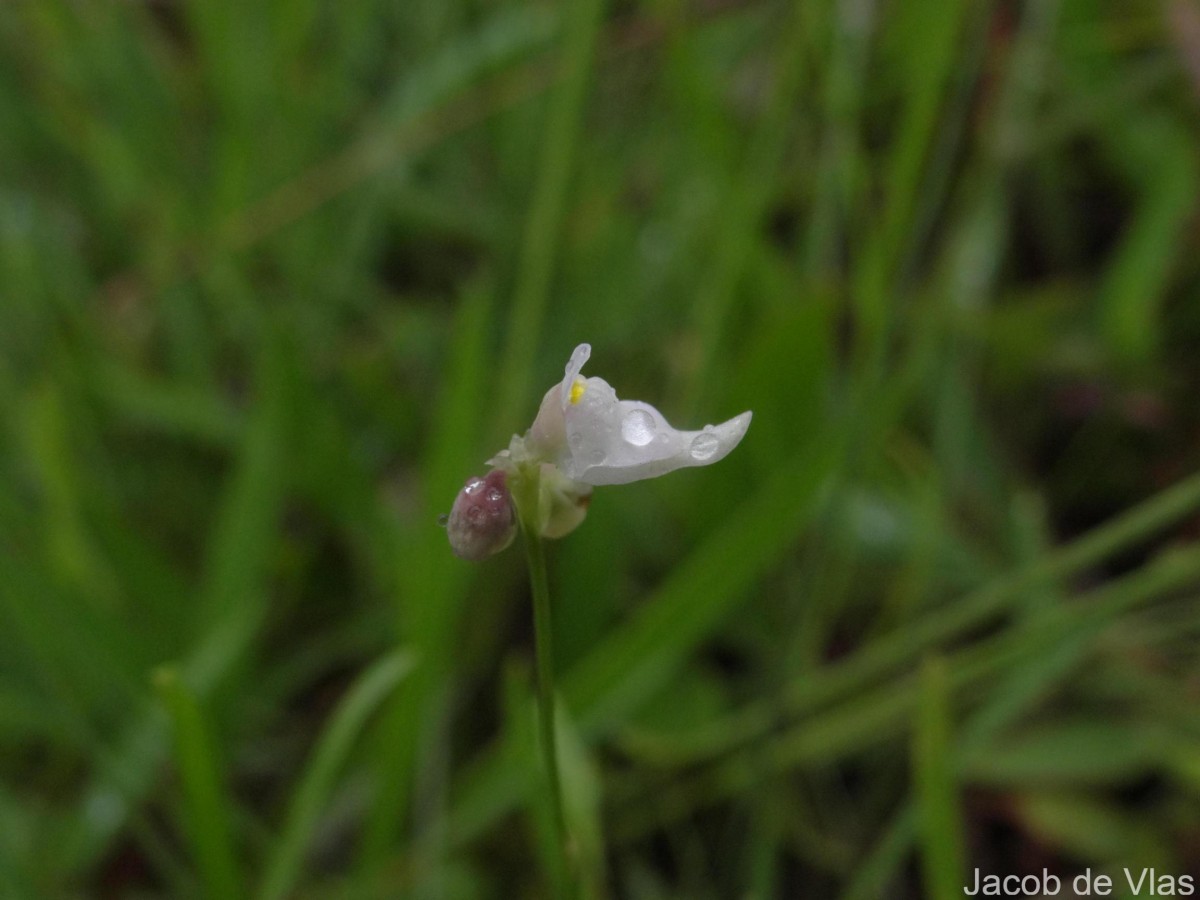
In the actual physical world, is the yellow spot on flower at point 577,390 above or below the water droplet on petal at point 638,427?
above

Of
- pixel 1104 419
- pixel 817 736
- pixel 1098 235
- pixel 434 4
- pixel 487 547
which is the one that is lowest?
pixel 487 547

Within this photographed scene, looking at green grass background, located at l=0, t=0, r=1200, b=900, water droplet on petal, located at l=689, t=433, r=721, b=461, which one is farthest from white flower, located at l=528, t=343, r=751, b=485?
green grass background, located at l=0, t=0, r=1200, b=900

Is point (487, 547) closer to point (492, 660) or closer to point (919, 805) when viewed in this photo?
point (919, 805)

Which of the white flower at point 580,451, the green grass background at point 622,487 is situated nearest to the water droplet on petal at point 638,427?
the white flower at point 580,451

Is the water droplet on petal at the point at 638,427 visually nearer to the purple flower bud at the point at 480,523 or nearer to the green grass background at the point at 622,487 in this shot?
the purple flower bud at the point at 480,523

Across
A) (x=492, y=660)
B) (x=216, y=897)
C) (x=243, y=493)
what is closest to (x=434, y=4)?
(x=243, y=493)

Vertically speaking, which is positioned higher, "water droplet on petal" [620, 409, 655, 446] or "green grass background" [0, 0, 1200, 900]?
"green grass background" [0, 0, 1200, 900]

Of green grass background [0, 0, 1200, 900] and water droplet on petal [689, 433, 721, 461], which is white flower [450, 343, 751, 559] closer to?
water droplet on petal [689, 433, 721, 461]
